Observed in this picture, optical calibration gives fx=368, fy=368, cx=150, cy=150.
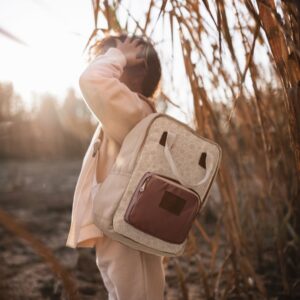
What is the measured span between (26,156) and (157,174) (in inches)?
364

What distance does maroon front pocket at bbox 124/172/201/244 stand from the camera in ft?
2.81

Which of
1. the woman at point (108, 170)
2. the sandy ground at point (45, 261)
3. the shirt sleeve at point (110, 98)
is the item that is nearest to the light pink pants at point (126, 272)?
the woman at point (108, 170)

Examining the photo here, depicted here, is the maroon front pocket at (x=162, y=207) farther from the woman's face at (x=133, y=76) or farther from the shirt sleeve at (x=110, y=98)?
the woman's face at (x=133, y=76)

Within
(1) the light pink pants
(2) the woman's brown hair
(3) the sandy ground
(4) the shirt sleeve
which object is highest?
(2) the woman's brown hair

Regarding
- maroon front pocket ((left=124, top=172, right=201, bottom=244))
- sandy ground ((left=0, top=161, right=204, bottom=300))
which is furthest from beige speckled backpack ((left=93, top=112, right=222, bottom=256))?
sandy ground ((left=0, top=161, right=204, bottom=300))

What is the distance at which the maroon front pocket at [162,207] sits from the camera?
856 millimetres

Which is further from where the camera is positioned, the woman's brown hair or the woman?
the woman's brown hair

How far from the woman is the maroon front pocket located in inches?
4.9

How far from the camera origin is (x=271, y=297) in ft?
4.91

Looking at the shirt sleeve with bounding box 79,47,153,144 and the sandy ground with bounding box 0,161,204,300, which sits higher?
the shirt sleeve with bounding box 79,47,153,144

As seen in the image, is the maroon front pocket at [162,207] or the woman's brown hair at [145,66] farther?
the woman's brown hair at [145,66]

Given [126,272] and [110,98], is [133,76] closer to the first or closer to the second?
[110,98]

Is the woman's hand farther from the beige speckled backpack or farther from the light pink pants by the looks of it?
the light pink pants

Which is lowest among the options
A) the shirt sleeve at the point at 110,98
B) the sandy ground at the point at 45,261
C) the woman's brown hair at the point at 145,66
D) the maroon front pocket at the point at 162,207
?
the sandy ground at the point at 45,261
